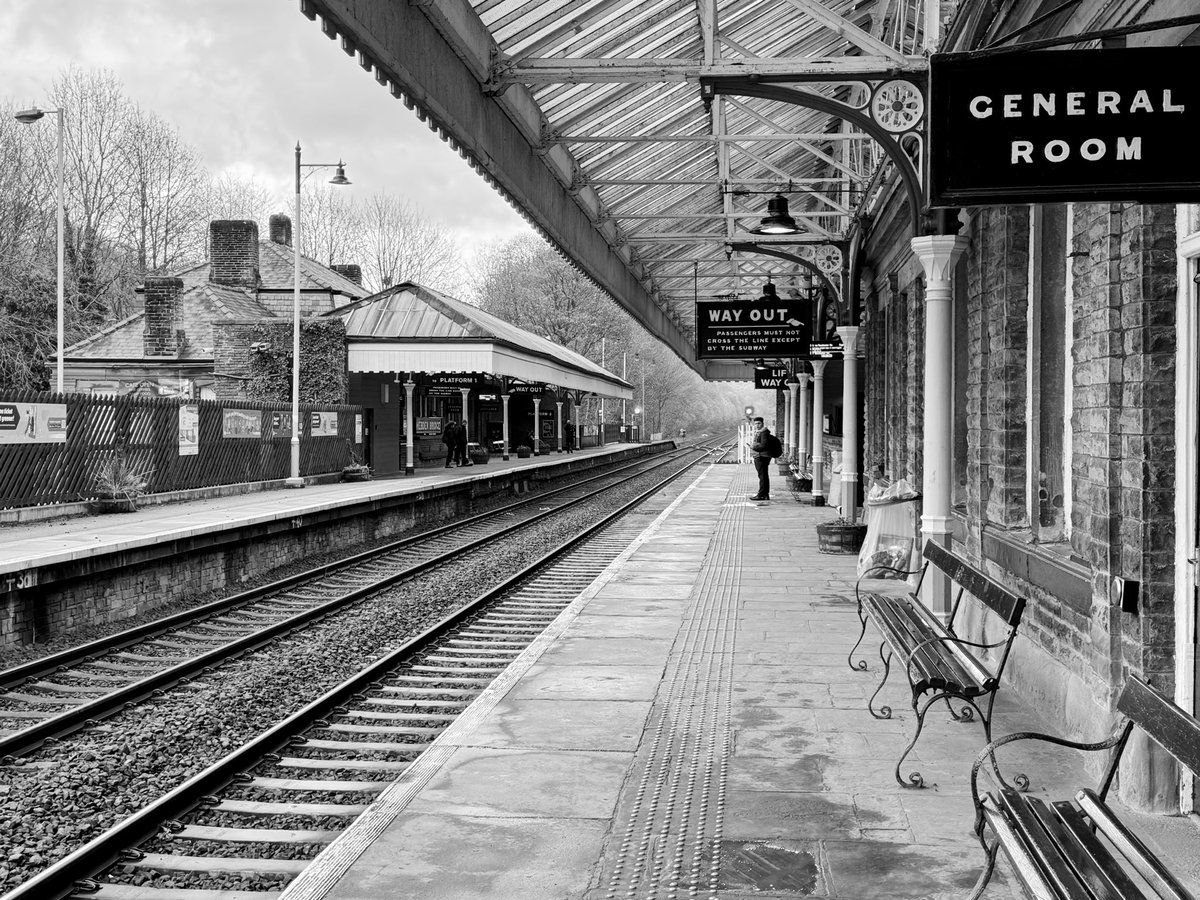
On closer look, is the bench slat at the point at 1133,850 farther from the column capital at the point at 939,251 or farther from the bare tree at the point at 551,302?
the bare tree at the point at 551,302

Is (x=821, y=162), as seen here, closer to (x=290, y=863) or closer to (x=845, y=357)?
(x=845, y=357)

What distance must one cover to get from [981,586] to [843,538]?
8596 millimetres

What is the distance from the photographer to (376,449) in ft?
101

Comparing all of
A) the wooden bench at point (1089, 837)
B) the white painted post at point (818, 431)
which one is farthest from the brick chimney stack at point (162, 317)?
the wooden bench at point (1089, 837)

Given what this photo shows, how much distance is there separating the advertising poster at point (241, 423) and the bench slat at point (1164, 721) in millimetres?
19556

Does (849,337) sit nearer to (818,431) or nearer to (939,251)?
(939,251)

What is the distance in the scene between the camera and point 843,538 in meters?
14.1

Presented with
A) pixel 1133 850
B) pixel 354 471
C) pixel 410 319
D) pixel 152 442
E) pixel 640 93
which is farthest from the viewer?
pixel 410 319

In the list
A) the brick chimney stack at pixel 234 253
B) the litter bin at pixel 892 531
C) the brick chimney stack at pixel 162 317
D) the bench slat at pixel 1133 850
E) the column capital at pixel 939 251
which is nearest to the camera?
the bench slat at pixel 1133 850

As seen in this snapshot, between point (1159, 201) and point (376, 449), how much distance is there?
2828 cm

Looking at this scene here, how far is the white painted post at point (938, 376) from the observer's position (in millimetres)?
7641

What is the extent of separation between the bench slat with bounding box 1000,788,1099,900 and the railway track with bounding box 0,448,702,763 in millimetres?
5243

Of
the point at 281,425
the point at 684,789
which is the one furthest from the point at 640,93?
the point at 281,425

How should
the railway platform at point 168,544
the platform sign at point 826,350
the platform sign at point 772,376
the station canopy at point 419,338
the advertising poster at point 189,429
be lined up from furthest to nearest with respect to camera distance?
the platform sign at point 772,376 < the station canopy at point 419,338 < the advertising poster at point 189,429 < the platform sign at point 826,350 < the railway platform at point 168,544
